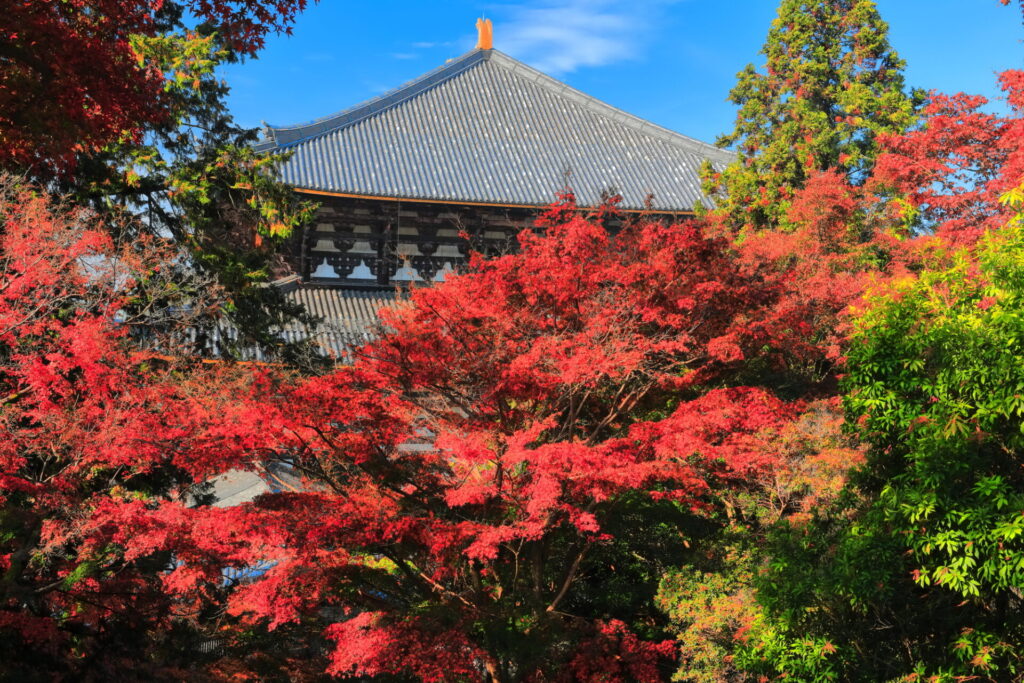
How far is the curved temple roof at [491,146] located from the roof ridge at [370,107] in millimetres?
28

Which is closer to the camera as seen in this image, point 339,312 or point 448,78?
point 339,312

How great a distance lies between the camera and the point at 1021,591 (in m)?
6.53

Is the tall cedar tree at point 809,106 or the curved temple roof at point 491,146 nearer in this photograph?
the tall cedar tree at point 809,106

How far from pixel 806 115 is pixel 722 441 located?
11101 mm

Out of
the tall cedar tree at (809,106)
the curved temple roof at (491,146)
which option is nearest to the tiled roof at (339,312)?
the curved temple roof at (491,146)

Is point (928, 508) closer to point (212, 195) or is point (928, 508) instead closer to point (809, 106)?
point (212, 195)

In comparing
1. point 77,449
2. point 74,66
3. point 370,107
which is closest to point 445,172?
point 370,107

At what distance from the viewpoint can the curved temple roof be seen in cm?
2180

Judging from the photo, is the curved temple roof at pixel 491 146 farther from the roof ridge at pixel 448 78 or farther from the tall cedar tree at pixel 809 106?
the tall cedar tree at pixel 809 106

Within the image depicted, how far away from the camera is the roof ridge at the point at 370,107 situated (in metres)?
22.1

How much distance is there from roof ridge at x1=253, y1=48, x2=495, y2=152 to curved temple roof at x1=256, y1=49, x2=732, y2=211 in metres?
0.03

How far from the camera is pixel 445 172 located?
22.4 meters

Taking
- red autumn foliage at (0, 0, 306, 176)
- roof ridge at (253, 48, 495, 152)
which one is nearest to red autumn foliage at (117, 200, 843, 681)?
red autumn foliage at (0, 0, 306, 176)

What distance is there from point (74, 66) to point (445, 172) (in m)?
17.2
